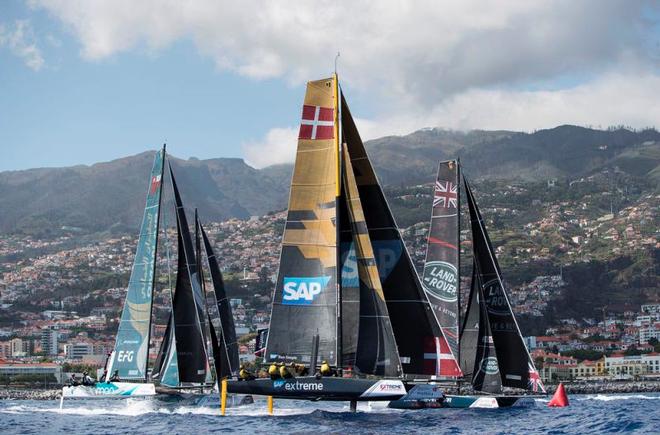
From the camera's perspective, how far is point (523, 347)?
131 feet

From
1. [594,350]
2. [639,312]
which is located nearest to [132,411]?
[594,350]

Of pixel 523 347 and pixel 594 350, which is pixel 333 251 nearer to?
pixel 523 347

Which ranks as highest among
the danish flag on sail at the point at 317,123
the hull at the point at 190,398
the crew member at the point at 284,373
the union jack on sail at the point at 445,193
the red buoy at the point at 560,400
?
the danish flag on sail at the point at 317,123

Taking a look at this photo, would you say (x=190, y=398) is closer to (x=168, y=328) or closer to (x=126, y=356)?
(x=126, y=356)

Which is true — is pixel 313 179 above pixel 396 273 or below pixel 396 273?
above

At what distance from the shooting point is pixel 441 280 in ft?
132

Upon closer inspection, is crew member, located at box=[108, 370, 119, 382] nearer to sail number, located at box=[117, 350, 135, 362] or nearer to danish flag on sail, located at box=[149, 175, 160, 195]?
sail number, located at box=[117, 350, 135, 362]

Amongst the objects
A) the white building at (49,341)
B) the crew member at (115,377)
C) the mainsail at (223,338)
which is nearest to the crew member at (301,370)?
the crew member at (115,377)

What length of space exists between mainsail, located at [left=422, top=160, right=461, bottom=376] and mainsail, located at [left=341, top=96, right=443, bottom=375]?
517 centimetres

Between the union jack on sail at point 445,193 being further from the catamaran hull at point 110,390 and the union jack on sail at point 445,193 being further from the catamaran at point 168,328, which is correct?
the catamaran hull at point 110,390

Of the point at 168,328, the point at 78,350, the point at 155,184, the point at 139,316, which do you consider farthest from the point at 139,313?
the point at 78,350

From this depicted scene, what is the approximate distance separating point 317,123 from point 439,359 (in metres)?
8.11

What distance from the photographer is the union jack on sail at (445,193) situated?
40.5m

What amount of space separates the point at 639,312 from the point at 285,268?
516 ft
